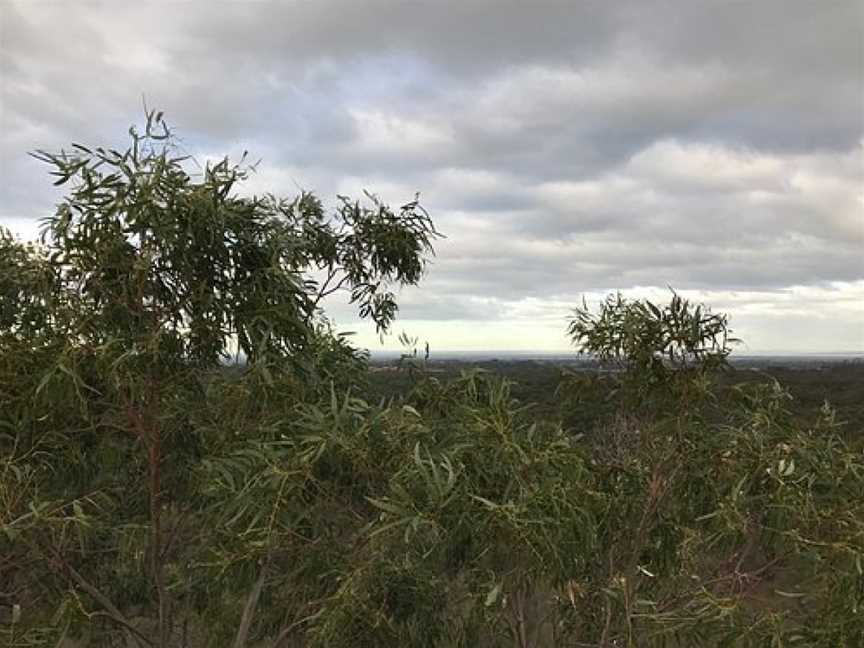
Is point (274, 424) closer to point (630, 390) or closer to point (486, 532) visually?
point (486, 532)

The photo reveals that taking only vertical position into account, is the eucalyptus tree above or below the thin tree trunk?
above

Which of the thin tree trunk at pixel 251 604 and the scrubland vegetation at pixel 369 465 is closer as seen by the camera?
the scrubland vegetation at pixel 369 465

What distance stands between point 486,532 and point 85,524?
1873 mm

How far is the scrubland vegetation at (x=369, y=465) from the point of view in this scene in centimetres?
356

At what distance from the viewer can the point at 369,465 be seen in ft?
12.3

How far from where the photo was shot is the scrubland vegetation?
11.7ft

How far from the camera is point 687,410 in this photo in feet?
13.7

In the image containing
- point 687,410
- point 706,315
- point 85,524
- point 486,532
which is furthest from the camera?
point 687,410

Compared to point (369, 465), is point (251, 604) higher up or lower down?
lower down

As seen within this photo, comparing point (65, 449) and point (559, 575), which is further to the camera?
point (65, 449)

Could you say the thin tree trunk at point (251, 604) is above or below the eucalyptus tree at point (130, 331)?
below

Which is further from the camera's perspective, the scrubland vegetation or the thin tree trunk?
the thin tree trunk

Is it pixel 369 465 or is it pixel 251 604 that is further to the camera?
pixel 251 604

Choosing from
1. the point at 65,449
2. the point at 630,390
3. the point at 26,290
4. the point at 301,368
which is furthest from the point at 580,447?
the point at 26,290
